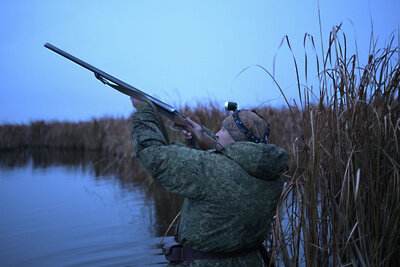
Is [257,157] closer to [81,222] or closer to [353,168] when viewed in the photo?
[353,168]

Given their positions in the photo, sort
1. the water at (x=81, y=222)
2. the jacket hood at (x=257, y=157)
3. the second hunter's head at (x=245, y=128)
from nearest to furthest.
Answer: the jacket hood at (x=257, y=157) → the second hunter's head at (x=245, y=128) → the water at (x=81, y=222)

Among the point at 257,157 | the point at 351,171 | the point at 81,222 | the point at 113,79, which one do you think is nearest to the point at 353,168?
the point at 351,171

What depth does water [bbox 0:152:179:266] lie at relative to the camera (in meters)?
4.82

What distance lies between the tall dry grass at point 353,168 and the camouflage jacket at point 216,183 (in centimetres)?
46

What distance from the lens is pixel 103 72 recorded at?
3000 mm

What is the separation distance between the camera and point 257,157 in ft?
6.51

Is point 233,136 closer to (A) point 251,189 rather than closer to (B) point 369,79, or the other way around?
(A) point 251,189

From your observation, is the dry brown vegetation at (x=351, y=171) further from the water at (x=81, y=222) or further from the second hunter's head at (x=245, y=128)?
the water at (x=81, y=222)

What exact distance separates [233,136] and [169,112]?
77 centimetres

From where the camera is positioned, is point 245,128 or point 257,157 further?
point 245,128

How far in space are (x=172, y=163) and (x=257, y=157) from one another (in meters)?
0.47

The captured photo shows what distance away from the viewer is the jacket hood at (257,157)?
6.52 feet

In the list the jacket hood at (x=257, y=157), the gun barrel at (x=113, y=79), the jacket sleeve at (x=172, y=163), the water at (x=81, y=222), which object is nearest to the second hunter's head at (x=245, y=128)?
the jacket hood at (x=257, y=157)

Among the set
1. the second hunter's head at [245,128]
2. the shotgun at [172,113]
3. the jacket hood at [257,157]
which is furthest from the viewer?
the shotgun at [172,113]
